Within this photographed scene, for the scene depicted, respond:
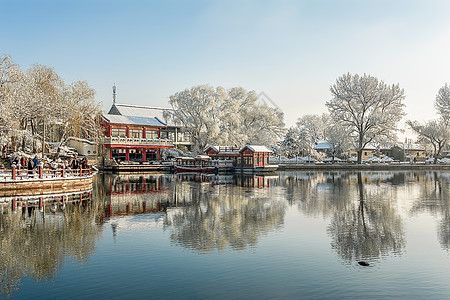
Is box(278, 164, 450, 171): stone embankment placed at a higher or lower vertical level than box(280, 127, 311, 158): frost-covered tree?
lower

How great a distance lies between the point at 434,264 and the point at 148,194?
818 inches

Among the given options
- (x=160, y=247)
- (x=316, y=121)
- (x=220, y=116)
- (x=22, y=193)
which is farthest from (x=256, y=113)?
(x=160, y=247)

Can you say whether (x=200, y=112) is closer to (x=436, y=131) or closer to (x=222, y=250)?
(x=436, y=131)

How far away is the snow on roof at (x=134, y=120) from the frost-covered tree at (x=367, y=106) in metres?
31.1

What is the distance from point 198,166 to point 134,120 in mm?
16618

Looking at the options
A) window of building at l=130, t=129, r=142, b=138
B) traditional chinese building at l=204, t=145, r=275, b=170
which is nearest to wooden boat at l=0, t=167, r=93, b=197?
traditional chinese building at l=204, t=145, r=275, b=170

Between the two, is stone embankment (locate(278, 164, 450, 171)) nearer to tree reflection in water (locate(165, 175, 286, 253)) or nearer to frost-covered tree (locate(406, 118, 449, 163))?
frost-covered tree (locate(406, 118, 449, 163))

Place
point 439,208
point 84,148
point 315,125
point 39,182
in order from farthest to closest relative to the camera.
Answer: point 315,125, point 84,148, point 39,182, point 439,208

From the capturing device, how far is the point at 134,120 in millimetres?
67875

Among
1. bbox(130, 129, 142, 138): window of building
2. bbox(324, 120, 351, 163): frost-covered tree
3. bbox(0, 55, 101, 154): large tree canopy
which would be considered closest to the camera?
bbox(0, 55, 101, 154): large tree canopy

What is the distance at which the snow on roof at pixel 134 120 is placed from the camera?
6484cm

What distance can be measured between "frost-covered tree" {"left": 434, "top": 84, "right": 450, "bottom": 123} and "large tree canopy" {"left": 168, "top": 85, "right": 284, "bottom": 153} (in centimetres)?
3589

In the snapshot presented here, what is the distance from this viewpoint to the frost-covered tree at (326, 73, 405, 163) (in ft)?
220

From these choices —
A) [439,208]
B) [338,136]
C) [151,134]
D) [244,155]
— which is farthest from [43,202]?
[338,136]
